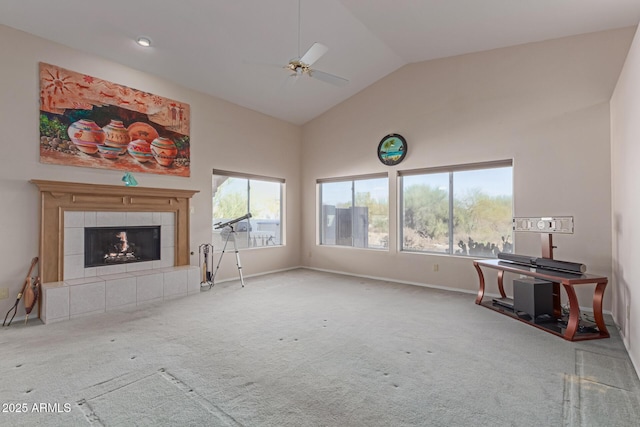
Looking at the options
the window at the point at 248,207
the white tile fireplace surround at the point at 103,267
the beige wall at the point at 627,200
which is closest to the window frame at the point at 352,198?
the window at the point at 248,207

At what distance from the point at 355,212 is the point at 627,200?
430 centimetres

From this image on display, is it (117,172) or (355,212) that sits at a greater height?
(117,172)

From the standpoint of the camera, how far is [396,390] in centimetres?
226

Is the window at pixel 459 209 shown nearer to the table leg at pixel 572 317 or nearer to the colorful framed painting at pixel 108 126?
the table leg at pixel 572 317

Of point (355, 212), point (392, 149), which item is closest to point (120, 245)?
point (355, 212)

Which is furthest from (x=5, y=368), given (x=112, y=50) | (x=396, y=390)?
(x=112, y=50)

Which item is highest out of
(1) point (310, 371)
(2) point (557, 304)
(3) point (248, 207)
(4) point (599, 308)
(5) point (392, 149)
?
(5) point (392, 149)

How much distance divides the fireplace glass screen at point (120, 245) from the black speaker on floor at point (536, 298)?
516 centimetres

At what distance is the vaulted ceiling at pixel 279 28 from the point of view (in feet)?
12.0

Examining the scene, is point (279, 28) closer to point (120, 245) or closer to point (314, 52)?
point (314, 52)

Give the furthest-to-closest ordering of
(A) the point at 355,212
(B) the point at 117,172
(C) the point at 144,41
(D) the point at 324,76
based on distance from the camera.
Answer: (A) the point at 355,212, (B) the point at 117,172, (C) the point at 144,41, (D) the point at 324,76

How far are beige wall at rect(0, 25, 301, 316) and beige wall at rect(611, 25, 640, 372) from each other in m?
5.44

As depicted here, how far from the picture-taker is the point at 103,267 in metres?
4.48

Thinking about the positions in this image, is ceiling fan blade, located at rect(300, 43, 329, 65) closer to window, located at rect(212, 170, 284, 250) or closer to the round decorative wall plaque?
the round decorative wall plaque
